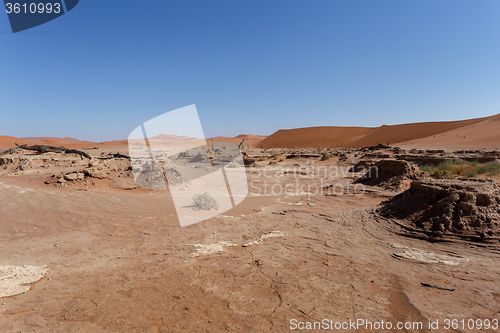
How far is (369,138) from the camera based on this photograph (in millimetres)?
59156

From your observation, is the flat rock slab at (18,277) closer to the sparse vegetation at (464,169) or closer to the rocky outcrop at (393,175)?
the rocky outcrop at (393,175)

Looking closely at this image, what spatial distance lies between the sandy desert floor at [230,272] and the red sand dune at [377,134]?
121 feet

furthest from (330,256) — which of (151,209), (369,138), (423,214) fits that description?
(369,138)

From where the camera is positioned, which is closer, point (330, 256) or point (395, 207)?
point (330, 256)

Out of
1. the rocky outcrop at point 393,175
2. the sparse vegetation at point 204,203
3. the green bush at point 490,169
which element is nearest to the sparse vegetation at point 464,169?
the green bush at point 490,169

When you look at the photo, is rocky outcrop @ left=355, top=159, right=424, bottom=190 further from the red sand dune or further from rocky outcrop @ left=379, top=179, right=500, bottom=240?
the red sand dune

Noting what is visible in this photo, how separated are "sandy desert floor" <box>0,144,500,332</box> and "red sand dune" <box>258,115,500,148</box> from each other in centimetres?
3678

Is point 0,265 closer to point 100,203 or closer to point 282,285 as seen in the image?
point 100,203

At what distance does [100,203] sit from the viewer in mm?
6730

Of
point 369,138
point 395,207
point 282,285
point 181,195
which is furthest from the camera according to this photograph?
point 369,138

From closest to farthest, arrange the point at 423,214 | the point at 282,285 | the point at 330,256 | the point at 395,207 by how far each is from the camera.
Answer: the point at 282,285, the point at 330,256, the point at 423,214, the point at 395,207

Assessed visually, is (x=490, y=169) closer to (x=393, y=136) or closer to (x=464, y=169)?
(x=464, y=169)

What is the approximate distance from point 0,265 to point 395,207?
24.4 ft

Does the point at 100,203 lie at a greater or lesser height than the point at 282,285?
greater
